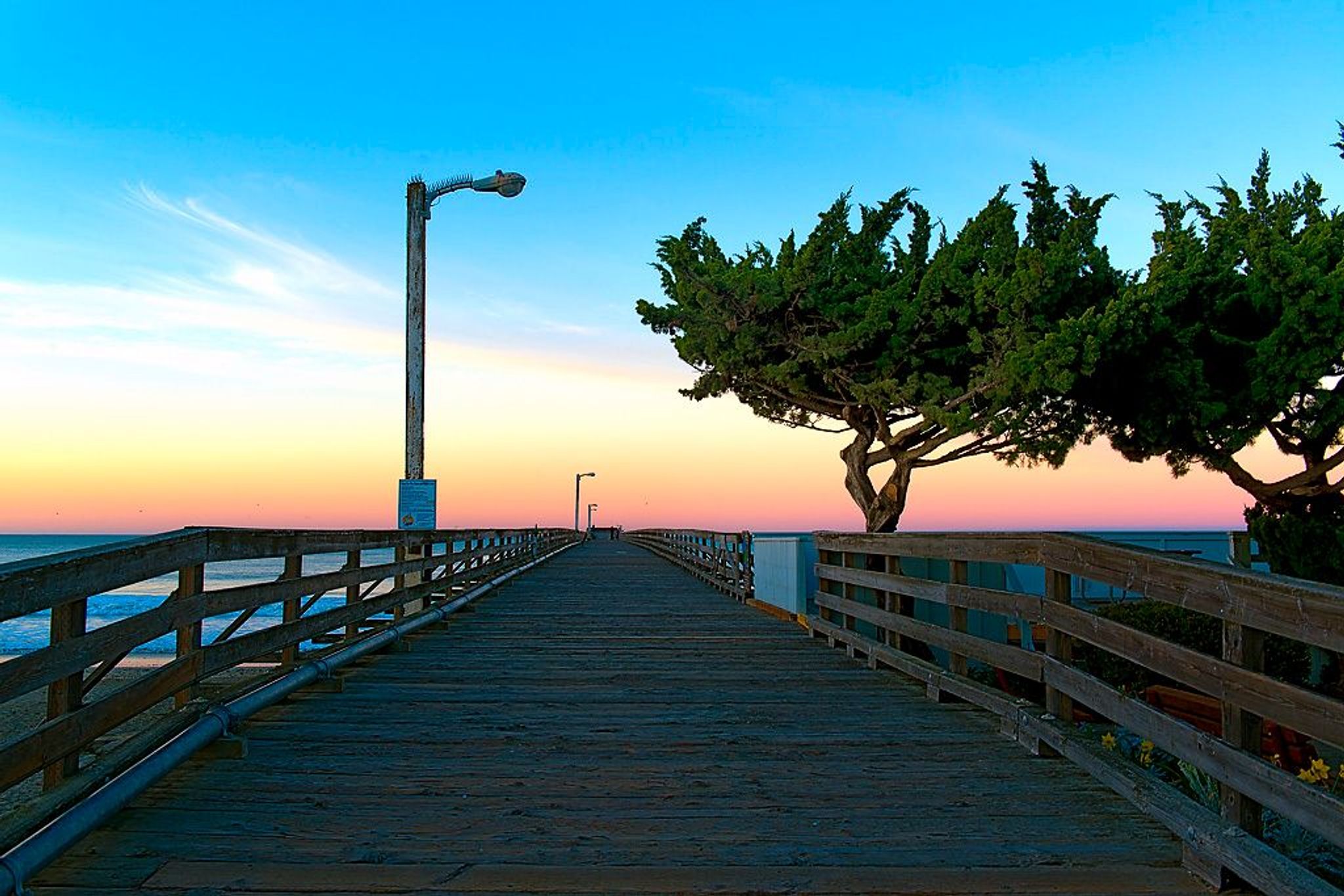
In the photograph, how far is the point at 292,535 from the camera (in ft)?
18.4

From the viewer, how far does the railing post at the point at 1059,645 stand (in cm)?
443

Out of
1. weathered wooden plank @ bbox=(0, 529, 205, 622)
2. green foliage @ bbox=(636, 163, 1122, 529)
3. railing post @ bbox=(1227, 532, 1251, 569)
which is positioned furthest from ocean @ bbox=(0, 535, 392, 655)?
railing post @ bbox=(1227, 532, 1251, 569)

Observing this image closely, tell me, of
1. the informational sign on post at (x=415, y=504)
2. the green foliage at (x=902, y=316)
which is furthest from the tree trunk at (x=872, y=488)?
the informational sign on post at (x=415, y=504)

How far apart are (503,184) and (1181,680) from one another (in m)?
9.97

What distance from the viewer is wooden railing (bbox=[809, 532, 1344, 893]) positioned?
8.57 feet

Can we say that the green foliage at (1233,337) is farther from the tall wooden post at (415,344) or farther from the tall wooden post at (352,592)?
the tall wooden post at (352,592)

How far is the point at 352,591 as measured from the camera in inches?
294

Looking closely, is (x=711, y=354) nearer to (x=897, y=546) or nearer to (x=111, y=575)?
(x=897, y=546)

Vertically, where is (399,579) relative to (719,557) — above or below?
above

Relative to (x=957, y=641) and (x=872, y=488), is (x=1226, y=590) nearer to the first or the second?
(x=957, y=641)

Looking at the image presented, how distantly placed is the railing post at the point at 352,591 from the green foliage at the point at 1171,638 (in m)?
8.54

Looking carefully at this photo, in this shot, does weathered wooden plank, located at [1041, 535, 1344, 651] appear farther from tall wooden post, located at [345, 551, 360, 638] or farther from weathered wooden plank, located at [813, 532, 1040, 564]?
tall wooden post, located at [345, 551, 360, 638]

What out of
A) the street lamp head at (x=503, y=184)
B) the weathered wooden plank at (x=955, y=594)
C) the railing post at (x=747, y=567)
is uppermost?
the street lamp head at (x=503, y=184)

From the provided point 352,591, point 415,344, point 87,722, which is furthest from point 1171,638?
point 87,722
